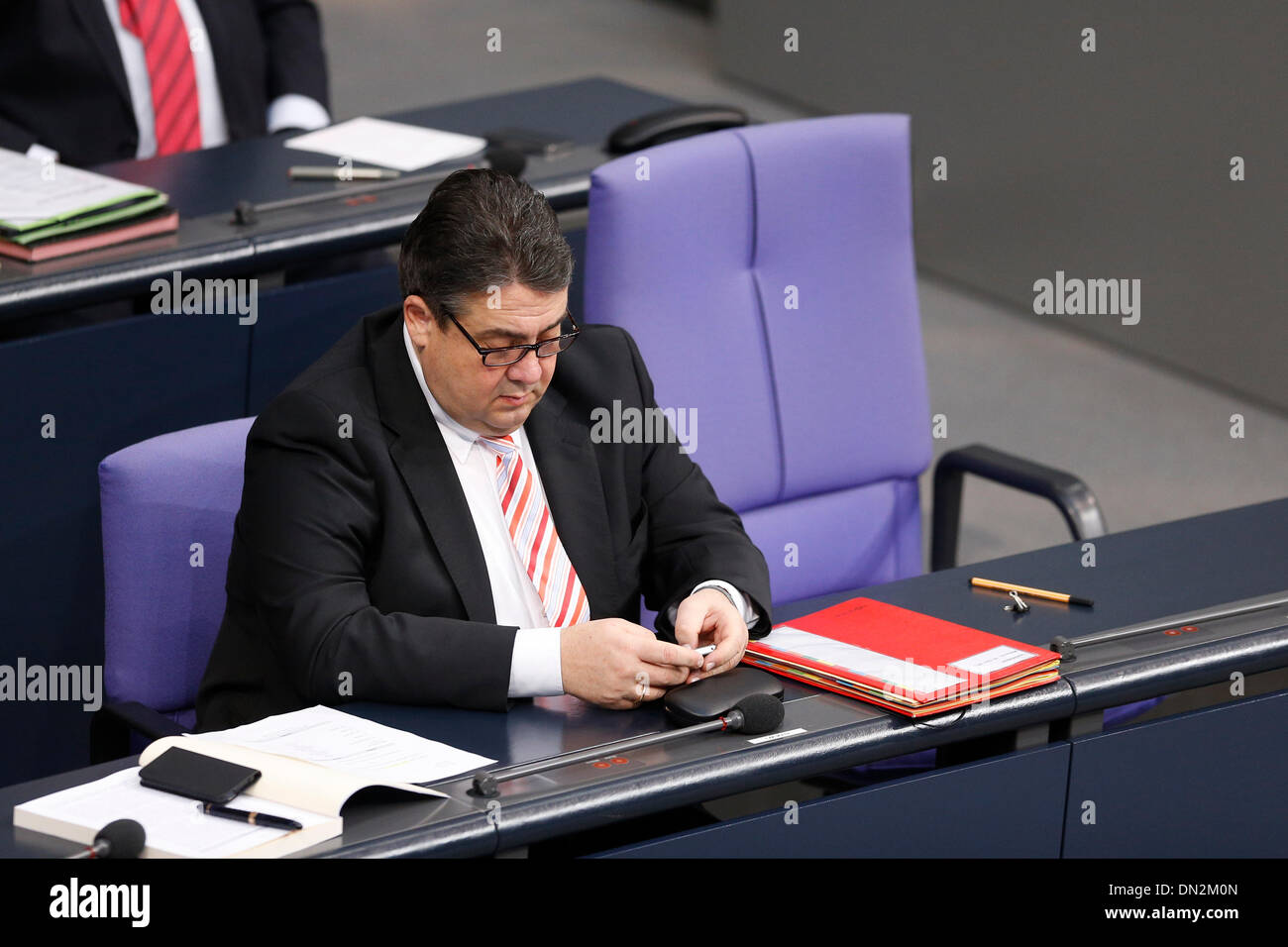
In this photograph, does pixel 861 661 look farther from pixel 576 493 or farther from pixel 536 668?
pixel 576 493

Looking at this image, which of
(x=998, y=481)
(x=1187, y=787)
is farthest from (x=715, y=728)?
(x=998, y=481)

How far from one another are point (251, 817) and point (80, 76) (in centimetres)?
233

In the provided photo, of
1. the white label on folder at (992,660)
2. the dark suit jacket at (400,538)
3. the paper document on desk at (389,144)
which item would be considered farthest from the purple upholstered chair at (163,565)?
the paper document on desk at (389,144)

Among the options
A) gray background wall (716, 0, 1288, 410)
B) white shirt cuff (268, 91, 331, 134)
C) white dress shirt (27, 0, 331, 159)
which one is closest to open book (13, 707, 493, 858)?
white dress shirt (27, 0, 331, 159)

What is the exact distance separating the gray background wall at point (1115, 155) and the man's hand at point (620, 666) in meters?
3.31

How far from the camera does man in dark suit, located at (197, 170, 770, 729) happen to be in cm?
200

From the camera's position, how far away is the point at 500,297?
2.11m

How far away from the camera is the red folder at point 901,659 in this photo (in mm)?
1926

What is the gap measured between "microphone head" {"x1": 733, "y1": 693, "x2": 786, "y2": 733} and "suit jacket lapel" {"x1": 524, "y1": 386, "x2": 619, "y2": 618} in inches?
19.1

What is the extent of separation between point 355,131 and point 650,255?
1242 millimetres

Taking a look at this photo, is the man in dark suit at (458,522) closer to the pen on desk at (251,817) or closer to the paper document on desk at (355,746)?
the paper document on desk at (355,746)

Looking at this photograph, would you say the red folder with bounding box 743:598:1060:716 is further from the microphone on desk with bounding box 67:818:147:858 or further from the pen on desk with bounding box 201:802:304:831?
the microphone on desk with bounding box 67:818:147:858

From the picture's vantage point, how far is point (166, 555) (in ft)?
7.63

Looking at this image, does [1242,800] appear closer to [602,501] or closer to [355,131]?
[602,501]
